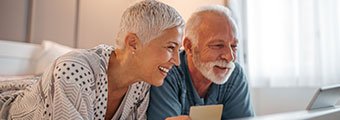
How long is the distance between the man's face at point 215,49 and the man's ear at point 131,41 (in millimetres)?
332

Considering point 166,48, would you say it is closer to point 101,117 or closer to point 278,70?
point 101,117

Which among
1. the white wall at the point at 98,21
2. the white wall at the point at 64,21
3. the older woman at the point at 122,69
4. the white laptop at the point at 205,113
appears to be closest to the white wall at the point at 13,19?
the white wall at the point at 64,21

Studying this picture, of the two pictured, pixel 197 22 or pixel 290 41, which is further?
pixel 290 41

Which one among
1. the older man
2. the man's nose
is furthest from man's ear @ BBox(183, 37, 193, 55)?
the man's nose

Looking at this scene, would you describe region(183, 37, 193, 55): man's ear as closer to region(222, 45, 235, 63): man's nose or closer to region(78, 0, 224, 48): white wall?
region(222, 45, 235, 63): man's nose

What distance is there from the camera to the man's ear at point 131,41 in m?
0.98

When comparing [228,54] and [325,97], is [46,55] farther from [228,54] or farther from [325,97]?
[325,97]

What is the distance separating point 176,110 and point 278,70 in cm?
113

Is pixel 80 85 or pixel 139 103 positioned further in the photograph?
pixel 139 103

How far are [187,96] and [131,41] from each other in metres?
0.34

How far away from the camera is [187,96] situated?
1.21 metres

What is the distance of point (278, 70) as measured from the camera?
201 centimetres

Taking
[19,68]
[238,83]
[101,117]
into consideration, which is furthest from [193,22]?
[19,68]

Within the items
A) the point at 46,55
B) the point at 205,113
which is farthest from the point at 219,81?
the point at 46,55
